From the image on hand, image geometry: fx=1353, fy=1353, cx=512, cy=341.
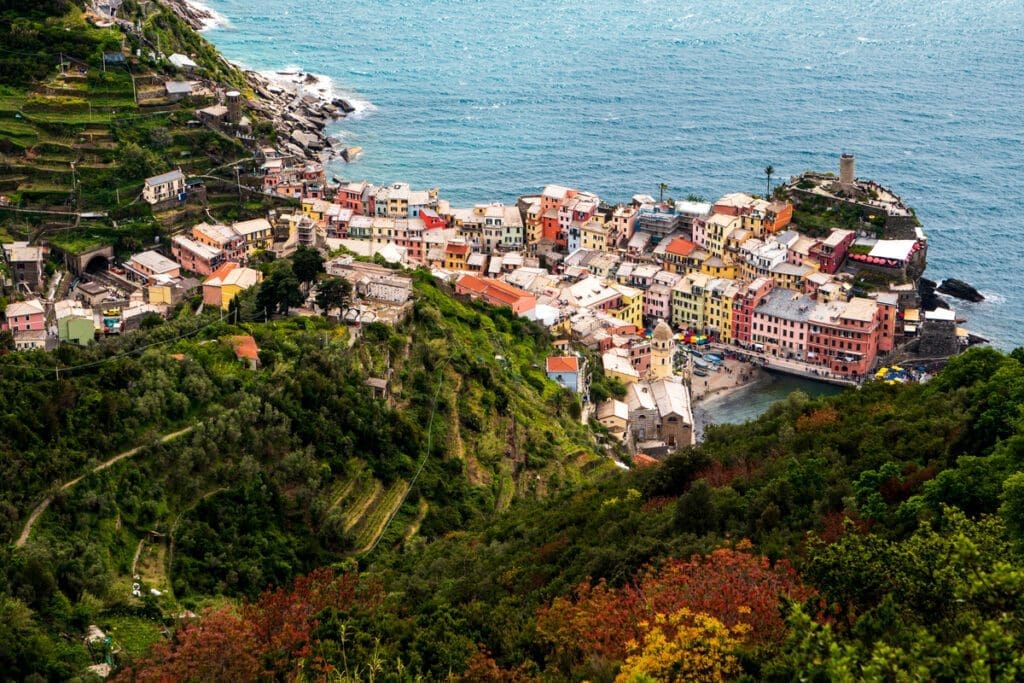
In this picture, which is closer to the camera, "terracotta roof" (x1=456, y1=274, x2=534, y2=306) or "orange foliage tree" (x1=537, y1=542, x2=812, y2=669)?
"orange foliage tree" (x1=537, y1=542, x2=812, y2=669)

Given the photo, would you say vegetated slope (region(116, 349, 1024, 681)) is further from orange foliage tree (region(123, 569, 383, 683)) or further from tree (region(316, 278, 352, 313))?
tree (region(316, 278, 352, 313))

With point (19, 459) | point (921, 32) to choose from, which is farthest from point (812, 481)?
point (921, 32)

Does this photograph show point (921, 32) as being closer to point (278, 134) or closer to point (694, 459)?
point (278, 134)

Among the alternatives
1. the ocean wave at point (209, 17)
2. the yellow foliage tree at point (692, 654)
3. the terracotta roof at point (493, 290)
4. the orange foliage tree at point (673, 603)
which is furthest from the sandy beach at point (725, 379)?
the ocean wave at point (209, 17)

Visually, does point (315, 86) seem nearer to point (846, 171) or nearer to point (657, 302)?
point (657, 302)

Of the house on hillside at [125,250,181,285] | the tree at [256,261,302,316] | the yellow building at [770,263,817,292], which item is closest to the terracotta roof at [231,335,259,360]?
the tree at [256,261,302,316]
